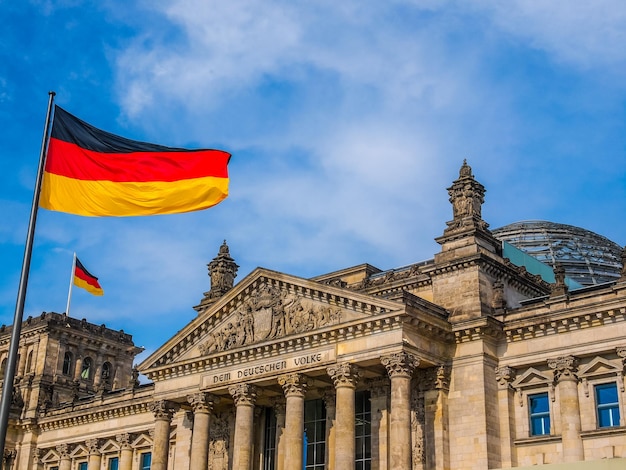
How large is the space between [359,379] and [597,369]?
10913 millimetres

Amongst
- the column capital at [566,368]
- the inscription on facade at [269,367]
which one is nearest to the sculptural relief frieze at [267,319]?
the inscription on facade at [269,367]

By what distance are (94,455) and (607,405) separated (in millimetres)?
36077

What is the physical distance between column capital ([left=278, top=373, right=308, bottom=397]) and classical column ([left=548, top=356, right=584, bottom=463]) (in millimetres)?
11426

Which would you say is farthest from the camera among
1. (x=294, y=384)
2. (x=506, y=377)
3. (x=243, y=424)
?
(x=243, y=424)

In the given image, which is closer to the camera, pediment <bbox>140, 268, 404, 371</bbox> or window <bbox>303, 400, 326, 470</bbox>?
pediment <bbox>140, 268, 404, 371</bbox>

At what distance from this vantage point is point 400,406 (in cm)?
3812

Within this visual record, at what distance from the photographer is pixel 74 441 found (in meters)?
61.8

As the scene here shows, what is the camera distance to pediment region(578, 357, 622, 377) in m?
37.3

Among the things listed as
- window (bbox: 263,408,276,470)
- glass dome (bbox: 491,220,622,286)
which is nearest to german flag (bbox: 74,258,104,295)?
window (bbox: 263,408,276,470)

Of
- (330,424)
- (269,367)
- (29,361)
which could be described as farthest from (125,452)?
(330,424)

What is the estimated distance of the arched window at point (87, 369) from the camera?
231ft

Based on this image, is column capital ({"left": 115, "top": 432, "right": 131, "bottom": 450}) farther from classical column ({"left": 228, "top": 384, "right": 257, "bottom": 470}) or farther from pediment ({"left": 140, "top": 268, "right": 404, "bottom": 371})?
→ classical column ({"left": 228, "top": 384, "right": 257, "bottom": 470})

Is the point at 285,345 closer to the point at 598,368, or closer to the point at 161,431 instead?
the point at 161,431

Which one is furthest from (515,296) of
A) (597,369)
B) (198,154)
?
(198,154)
